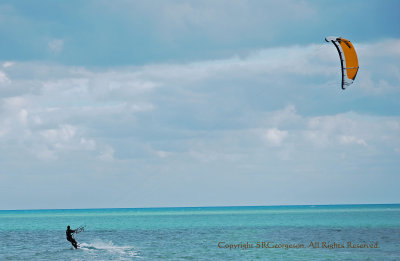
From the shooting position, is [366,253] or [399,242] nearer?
[366,253]

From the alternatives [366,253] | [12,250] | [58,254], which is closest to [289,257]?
[366,253]

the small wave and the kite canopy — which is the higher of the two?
the kite canopy

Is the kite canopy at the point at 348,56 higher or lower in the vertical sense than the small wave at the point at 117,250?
higher

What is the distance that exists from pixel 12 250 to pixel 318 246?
75.2ft

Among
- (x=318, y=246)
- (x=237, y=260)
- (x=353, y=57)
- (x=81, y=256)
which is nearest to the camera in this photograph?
(x=353, y=57)

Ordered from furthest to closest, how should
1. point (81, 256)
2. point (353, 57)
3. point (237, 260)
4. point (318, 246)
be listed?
point (318, 246) < point (81, 256) < point (237, 260) < point (353, 57)

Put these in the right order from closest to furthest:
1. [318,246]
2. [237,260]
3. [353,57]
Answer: [353,57]
[237,260]
[318,246]

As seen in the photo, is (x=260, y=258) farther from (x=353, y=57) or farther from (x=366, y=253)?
(x=353, y=57)

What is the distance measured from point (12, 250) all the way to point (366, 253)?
84.0 feet

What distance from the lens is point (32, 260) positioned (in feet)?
111

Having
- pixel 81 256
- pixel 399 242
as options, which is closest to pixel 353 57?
pixel 399 242

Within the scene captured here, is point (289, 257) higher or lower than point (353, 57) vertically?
lower

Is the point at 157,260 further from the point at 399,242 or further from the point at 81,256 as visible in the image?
the point at 399,242

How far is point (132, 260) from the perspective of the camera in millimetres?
32844
